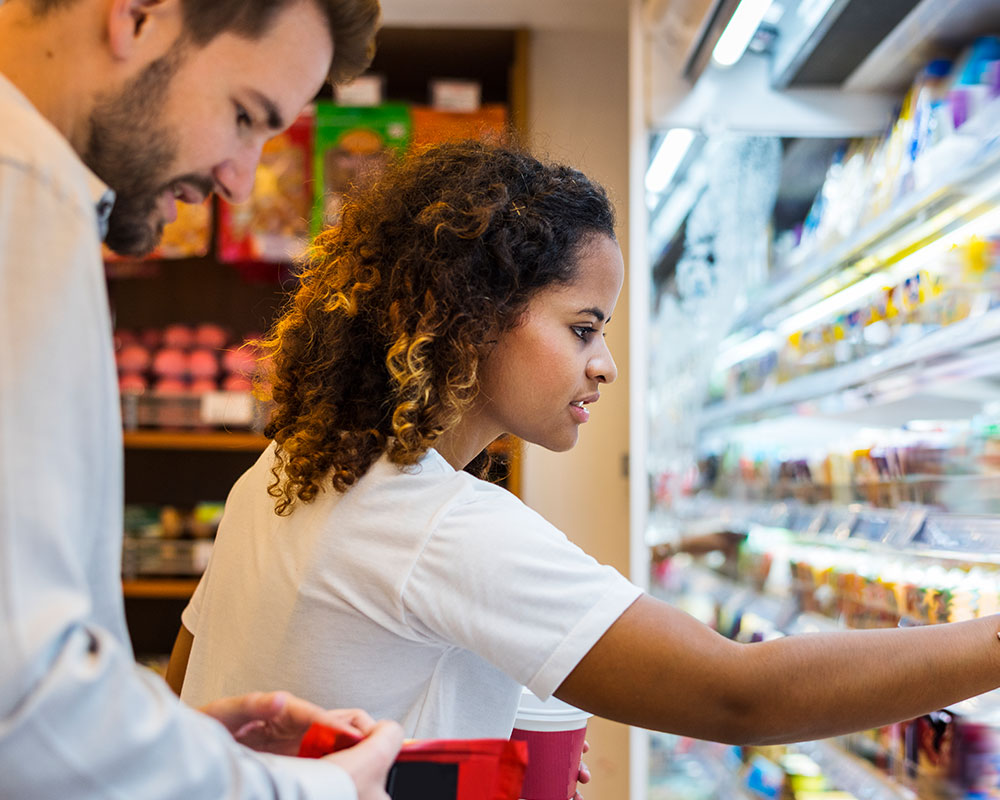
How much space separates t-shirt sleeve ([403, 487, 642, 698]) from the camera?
2.61ft

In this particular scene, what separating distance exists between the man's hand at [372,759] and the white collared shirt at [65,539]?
5 cm

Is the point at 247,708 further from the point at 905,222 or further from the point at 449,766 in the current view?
the point at 905,222

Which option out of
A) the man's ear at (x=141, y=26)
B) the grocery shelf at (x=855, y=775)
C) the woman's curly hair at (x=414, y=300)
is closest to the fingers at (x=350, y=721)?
the woman's curly hair at (x=414, y=300)

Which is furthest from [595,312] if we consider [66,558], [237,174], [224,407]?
[224,407]

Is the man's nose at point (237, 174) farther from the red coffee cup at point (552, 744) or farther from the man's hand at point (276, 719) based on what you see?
the red coffee cup at point (552, 744)

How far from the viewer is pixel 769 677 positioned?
2.66ft

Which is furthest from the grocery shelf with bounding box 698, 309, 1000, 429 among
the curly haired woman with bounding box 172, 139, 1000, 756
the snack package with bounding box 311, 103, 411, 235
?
the snack package with bounding box 311, 103, 411, 235

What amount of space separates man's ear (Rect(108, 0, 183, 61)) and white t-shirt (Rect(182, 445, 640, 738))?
0.43 m

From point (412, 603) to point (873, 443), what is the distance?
43.9 inches

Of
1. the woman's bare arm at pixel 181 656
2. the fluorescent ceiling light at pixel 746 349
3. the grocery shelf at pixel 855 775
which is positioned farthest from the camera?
the fluorescent ceiling light at pixel 746 349

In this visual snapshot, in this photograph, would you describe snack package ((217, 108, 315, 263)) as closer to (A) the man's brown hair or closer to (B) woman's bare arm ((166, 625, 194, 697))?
(B) woman's bare arm ((166, 625, 194, 697))

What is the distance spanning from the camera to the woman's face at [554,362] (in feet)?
3.34

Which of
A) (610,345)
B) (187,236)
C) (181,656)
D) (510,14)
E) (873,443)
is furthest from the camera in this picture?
(187,236)

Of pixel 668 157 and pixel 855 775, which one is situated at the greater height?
pixel 668 157
